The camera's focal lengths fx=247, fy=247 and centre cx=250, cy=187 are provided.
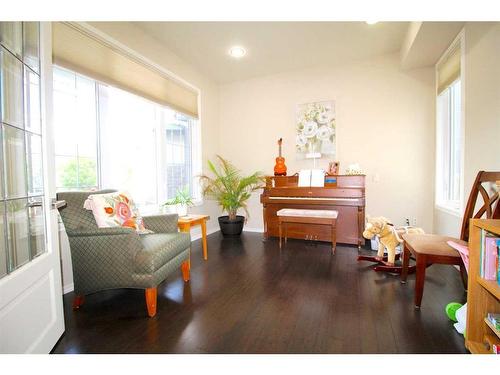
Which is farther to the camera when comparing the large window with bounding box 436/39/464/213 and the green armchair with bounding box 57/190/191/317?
the large window with bounding box 436/39/464/213

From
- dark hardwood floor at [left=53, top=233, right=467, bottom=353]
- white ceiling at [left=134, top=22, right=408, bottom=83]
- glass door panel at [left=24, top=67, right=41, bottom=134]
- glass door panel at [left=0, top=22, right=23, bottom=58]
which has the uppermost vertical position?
white ceiling at [left=134, top=22, right=408, bottom=83]

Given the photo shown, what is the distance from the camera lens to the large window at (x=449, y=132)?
2.73 meters

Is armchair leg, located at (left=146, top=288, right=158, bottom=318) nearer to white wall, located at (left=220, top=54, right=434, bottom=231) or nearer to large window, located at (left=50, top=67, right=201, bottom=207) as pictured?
large window, located at (left=50, top=67, right=201, bottom=207)

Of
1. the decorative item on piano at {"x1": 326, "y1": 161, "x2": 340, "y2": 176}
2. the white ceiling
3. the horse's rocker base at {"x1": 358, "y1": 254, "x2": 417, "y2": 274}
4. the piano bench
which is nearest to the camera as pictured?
the horse's rocker base at {"x1": 358, "y1": 254, "x2": 417, "y2": 274}

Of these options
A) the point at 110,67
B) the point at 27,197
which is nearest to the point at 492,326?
the point at 27,197

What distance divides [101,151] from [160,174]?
2.82 ft

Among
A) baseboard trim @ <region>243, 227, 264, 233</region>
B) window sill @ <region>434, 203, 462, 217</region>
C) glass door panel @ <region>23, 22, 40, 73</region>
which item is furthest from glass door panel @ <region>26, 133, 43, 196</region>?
window sill @ <region>434, 203, 462, 217</region>

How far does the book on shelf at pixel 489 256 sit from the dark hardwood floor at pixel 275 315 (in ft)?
1.45

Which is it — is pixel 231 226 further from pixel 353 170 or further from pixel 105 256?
pixel 105 256

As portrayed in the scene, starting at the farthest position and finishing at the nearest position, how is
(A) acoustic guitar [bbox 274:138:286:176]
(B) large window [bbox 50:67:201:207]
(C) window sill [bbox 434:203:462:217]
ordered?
(A) acoustic guitar [bbox 274:138:286:176]
(C) window sill [bbox 434:203:462:217]
(B) large window [bbox 50:67:201:207]

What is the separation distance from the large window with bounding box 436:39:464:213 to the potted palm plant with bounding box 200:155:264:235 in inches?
95.4

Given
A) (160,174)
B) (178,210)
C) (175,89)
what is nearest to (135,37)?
(175,89)

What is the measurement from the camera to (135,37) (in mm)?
2785

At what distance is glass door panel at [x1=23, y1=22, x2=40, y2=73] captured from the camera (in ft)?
4.32
